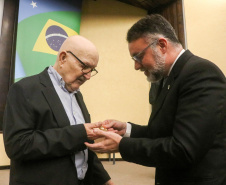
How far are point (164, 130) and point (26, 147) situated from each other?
616 mm

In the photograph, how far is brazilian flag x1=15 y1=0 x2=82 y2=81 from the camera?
136 inches

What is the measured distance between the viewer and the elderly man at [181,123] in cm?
90

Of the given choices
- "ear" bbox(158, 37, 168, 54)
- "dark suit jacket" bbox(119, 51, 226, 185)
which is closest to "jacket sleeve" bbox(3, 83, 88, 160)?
"dark suit jacket" bbox(119, 51, 226, 185)

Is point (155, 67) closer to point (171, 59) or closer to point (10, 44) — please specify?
point (171, 59)

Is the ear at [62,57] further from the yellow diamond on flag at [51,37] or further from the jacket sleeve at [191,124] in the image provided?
the yellow diamond on flag at [51,37]

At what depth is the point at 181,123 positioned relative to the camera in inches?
36.1

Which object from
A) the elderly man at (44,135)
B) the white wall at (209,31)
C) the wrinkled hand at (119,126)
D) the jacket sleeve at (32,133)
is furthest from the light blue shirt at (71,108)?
the white wall at (209,31)

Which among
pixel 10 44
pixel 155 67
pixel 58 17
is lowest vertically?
pixel 155 67

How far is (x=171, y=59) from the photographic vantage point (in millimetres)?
1200

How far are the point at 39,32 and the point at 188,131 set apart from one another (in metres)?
3.24

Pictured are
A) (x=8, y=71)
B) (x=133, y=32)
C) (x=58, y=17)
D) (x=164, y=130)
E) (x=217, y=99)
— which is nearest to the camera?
(x=217, y=99)

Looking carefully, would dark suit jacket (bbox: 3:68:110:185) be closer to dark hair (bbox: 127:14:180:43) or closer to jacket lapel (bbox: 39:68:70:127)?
jacket lapel (bbox: 39:68:70:127)

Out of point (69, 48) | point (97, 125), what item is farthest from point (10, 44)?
point (97, 125)

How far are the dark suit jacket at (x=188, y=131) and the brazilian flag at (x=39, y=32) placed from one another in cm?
283
